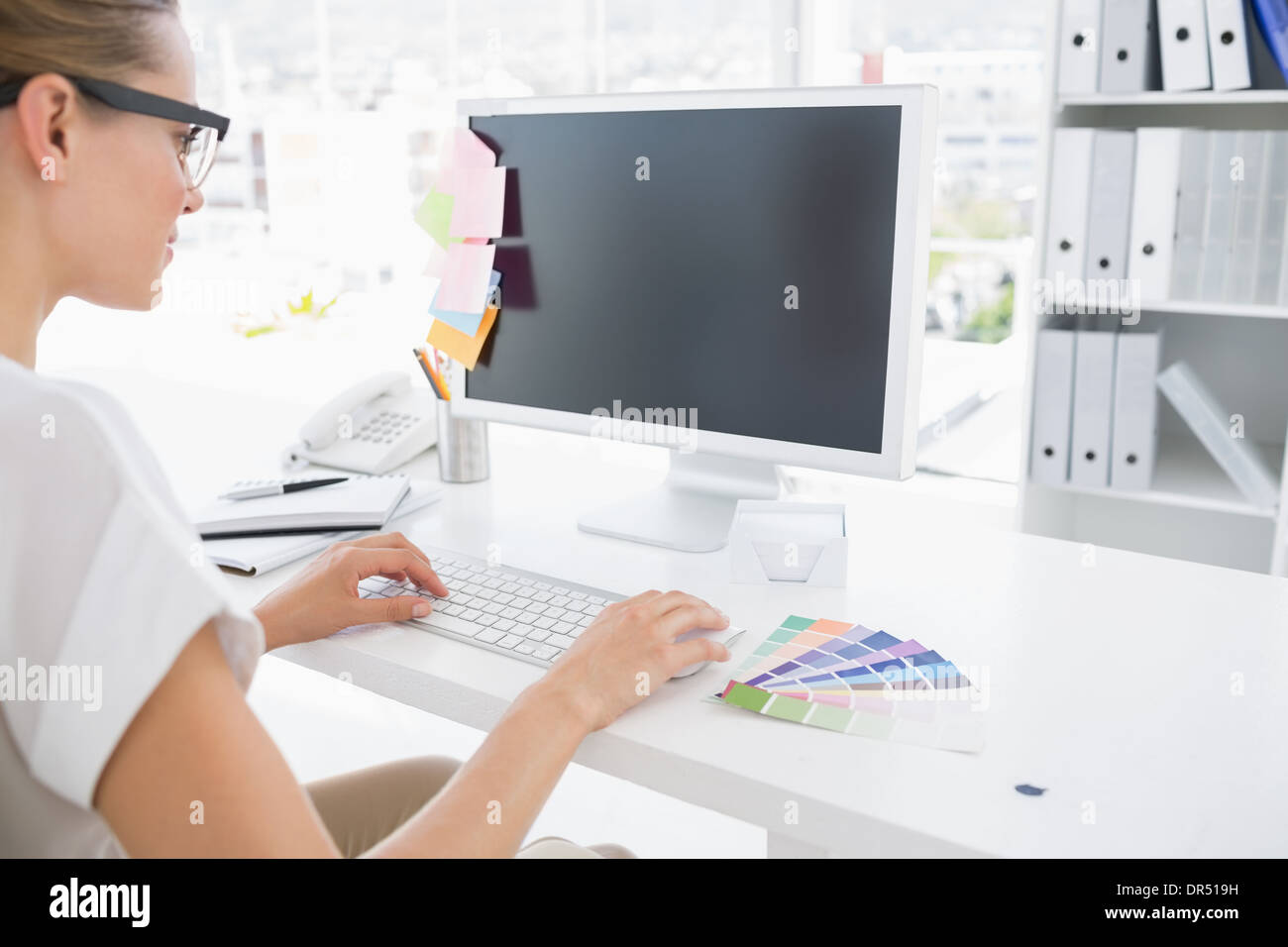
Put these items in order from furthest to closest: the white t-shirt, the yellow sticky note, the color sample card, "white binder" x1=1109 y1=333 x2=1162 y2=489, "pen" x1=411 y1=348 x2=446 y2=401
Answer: "white binder" x1=1109 y1=333 x2=1162 y2=489, "pen" x1=411 y1=348 x2=446 y2=401, the yellow sticky note, the color sample card, the white t-shirt

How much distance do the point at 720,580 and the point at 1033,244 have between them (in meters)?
1.42

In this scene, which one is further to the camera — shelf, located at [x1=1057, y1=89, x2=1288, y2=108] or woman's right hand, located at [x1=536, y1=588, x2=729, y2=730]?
shelf, located at [x1=1057, y1=89, x2=1288, y2=108]

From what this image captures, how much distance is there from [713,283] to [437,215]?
0.41 metres

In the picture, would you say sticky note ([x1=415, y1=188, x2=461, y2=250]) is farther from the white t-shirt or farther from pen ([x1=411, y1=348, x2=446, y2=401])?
the white t-shirt

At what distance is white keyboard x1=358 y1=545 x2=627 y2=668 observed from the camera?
3.43 feet

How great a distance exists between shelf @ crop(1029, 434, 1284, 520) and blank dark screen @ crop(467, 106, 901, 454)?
138 centimetres

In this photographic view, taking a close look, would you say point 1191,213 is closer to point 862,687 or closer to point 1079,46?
point 1079,46

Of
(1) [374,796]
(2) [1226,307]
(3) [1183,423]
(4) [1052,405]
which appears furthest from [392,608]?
(3) [1183,423]

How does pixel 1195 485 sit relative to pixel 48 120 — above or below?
below

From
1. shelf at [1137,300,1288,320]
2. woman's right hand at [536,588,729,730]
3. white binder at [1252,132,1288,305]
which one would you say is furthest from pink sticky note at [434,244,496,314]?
white binder at [1252,132,1288,305]

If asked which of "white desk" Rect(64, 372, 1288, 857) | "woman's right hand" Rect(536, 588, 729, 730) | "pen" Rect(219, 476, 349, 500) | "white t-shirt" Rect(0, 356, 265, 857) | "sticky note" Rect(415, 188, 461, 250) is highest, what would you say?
"sticky note" Rect(415, 188, 461, 250)

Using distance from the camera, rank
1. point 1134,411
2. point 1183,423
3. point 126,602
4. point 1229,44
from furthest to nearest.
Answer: point 1183,423, point 1134,411, point 1229,44, point 126,602

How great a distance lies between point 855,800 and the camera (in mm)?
802

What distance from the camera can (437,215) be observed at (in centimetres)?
144
